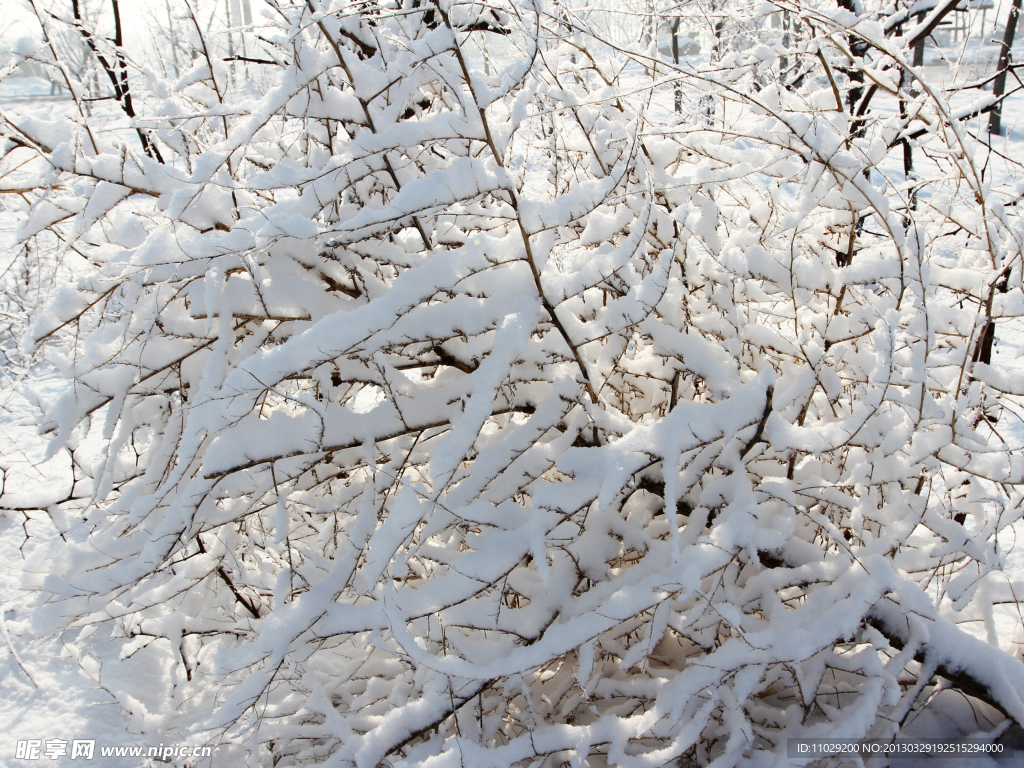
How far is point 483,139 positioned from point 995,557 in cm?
147

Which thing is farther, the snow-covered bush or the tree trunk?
the tree trunk

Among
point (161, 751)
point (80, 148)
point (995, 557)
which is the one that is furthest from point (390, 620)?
point (995, 557)

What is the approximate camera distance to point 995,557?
5.07ft

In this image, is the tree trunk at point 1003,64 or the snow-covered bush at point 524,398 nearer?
the snow-covered bush at point 524,398

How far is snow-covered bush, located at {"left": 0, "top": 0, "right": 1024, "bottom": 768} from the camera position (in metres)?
1.30

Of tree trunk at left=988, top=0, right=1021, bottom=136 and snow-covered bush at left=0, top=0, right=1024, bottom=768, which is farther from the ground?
tree trunk at left=988, top=0, right=1021, bottom=136

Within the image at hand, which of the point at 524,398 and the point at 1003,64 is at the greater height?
the point at 1003,64

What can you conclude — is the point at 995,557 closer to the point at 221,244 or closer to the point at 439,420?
the point at 439,420

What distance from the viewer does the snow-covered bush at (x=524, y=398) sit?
51.4 inches

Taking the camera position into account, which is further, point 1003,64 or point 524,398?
point 1003,64

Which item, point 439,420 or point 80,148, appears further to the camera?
point 439,420

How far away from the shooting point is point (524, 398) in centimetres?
164

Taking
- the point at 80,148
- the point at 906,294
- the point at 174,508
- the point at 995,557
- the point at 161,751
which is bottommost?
the point at 161,751

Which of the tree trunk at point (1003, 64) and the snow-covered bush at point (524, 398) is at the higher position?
the tree trunk at point (1003, 64)
